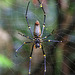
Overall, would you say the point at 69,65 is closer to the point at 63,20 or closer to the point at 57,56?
the point at 57,56

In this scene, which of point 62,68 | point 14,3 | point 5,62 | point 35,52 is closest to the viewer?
point 5,62

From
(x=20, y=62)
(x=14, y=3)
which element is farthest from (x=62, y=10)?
(x=20, y=62)

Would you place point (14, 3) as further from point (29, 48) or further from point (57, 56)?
point (57, 56)

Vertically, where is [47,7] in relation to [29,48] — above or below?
above

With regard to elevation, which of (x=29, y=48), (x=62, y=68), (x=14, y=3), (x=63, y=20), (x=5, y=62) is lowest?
(x=62, y=68)

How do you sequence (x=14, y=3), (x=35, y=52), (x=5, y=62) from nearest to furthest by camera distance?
(x=5, y=62), (x=35, y=52), (x=14, y=3)

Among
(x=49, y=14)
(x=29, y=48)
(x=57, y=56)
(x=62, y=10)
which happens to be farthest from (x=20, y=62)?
(x=62, y=10)

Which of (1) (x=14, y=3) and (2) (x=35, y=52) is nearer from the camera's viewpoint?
(2) (x=35, y=52)
